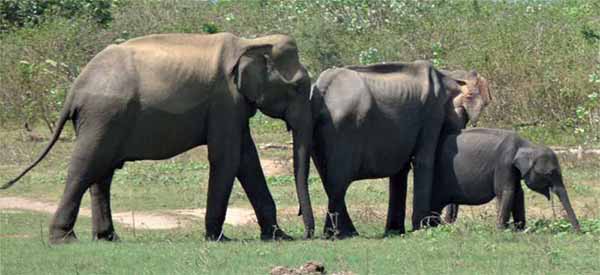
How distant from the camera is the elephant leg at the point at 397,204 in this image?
16.0 metres

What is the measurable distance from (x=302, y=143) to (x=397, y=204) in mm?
1776

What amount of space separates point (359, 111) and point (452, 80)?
1.68 metres

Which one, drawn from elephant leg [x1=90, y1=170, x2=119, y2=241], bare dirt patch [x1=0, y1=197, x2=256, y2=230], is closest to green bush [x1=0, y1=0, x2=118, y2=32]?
bare dirt patch [x1=0, y1=197, x2=256, y2=230]

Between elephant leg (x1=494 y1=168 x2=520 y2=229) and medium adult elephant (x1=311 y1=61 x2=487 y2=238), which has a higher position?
medium adult elephant (x1=311 y1=61 x2=487 y2=238)

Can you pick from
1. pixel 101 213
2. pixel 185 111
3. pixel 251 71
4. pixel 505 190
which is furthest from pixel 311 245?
pixel 505 190

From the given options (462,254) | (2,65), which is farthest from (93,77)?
(2,65)

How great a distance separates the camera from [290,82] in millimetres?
14930

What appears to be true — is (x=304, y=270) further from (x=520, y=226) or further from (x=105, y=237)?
(x=520, y=226)

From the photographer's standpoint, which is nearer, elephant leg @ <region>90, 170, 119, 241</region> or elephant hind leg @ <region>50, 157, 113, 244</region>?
elephant hind leg @ <region>50, 157, 113, 244</region>

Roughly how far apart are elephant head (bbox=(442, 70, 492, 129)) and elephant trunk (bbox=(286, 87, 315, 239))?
2.12m

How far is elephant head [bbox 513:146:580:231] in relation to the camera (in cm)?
1571

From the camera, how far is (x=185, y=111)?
14453mm

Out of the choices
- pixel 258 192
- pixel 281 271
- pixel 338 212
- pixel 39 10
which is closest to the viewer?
pixel 281 271

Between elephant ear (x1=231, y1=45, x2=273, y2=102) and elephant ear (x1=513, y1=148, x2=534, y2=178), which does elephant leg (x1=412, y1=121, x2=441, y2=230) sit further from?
elephant ear (x1=231, y1=45, x2=273, y2=102)
